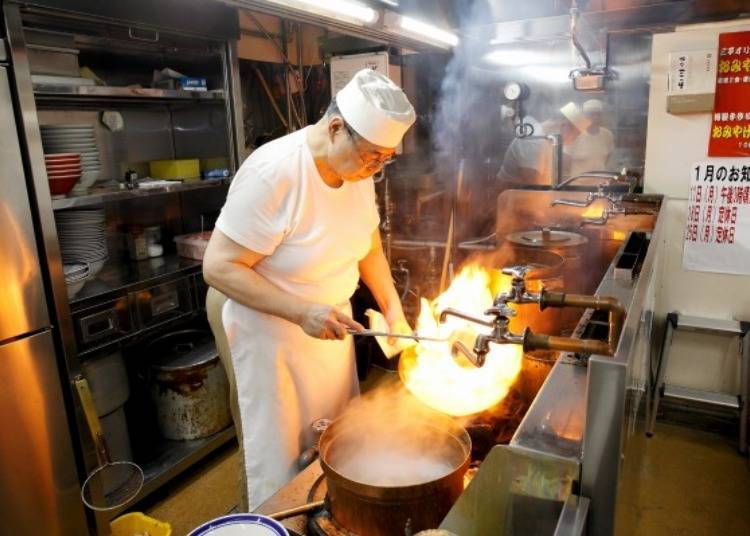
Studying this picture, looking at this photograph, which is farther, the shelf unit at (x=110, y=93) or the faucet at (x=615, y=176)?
the faucet at (x=615, y=176)

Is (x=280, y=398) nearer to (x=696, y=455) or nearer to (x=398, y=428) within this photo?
(x=398, y=428)

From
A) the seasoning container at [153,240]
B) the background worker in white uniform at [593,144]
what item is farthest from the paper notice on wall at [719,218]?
the seasoning container at [153,240]

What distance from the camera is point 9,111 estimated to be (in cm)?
226

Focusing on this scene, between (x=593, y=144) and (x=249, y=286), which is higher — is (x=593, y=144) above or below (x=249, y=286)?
above

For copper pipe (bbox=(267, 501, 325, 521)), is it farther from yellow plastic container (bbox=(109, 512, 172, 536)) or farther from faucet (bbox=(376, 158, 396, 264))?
faucet (bbox=(376, 158, 396, 264))

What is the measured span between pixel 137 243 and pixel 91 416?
121 cm

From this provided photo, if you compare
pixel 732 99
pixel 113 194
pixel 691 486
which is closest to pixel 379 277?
pixel 113 194

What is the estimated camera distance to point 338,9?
2312mm

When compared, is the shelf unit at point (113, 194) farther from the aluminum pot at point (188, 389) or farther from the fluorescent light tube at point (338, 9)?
the fluorescent light tube at point (338, 9)

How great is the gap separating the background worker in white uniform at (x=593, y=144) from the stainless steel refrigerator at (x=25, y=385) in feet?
11.6

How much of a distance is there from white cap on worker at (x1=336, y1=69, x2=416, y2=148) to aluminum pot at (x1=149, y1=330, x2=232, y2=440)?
6.69 feet

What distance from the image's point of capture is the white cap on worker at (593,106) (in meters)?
4.07

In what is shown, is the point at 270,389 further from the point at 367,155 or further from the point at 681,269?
the point at 681,269

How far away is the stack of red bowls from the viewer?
8.61 ft
